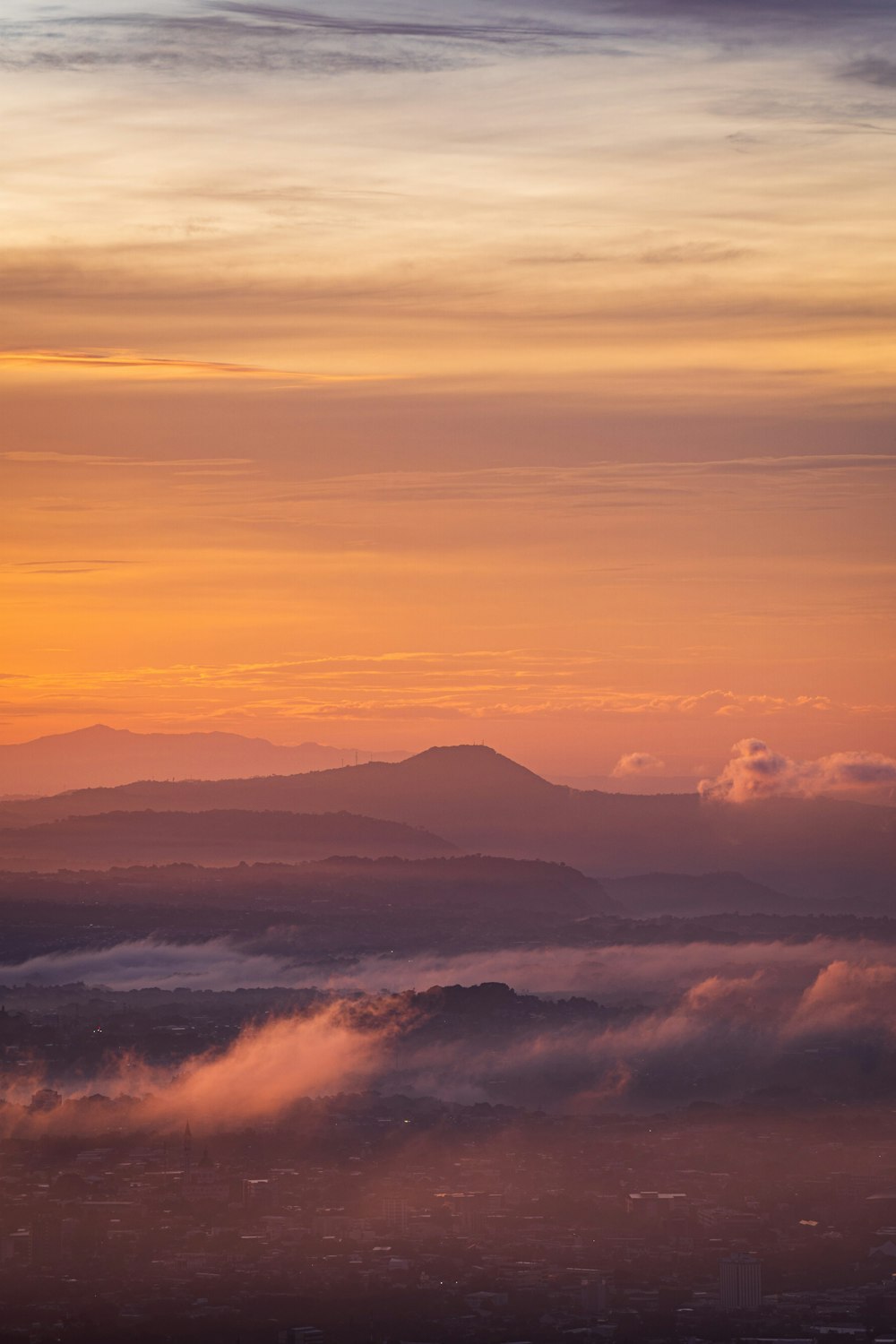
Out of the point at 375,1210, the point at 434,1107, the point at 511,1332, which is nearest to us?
the point at 511,1332

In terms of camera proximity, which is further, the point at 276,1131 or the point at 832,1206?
the point at 276,1131

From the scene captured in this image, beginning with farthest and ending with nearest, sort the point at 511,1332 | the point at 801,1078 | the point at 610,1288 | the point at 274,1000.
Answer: the point at 274,1000
the point at 801,1078
the point at 610,1288
the point at 511,1332

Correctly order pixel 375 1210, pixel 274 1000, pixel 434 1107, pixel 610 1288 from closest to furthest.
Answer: pixel 610 1288, pixel 375 1210, pixel 434 1107, pixel 274 1000

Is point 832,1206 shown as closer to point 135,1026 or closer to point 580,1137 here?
point 580,1137

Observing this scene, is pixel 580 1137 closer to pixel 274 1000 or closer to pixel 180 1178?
pixel 180 1178

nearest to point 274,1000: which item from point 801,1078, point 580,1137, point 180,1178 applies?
point 801,1078

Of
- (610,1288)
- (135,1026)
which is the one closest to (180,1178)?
(610,1288)

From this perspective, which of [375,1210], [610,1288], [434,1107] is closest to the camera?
[610,1288]
